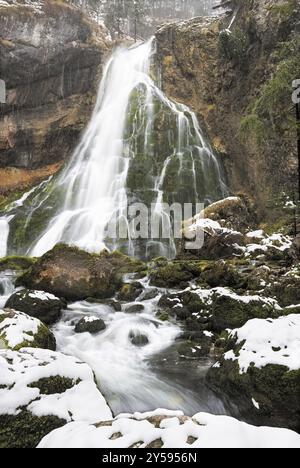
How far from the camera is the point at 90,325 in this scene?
31.0 feet

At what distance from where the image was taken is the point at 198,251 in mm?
16031

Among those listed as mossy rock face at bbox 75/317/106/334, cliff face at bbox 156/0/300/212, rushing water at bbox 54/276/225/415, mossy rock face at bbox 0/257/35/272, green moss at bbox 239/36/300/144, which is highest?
cliff face at bbox 156/0/300/212

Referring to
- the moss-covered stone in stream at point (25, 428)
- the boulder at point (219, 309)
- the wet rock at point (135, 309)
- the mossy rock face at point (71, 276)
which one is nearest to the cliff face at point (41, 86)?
the mossy rock face at point (71, 276)

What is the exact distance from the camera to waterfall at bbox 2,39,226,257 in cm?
2266

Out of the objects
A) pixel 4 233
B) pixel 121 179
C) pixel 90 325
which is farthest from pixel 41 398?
pixel 4 233

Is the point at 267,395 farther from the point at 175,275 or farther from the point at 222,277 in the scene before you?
the point at 175,275

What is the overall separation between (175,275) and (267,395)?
7997mm

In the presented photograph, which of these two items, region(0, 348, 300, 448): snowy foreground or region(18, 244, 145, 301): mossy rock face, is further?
region(18, 244, 145, 301): mossy rock face

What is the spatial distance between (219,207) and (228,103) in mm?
13028

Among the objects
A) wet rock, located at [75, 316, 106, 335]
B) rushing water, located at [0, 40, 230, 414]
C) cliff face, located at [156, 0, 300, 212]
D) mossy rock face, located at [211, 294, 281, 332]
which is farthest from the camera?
cliff face, located at [156, 0, 300, 212]

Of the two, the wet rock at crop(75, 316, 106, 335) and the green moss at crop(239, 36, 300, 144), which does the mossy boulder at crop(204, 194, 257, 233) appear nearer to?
the green moss at crop(239, 36, 300, 144)

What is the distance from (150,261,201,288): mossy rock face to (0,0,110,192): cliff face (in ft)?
69.6

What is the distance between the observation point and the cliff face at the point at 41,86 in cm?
3209

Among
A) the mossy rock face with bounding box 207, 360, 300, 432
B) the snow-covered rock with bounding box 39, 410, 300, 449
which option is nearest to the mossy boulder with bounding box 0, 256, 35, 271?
the mossy rock face with bounding box 207, 360, 300, 432
